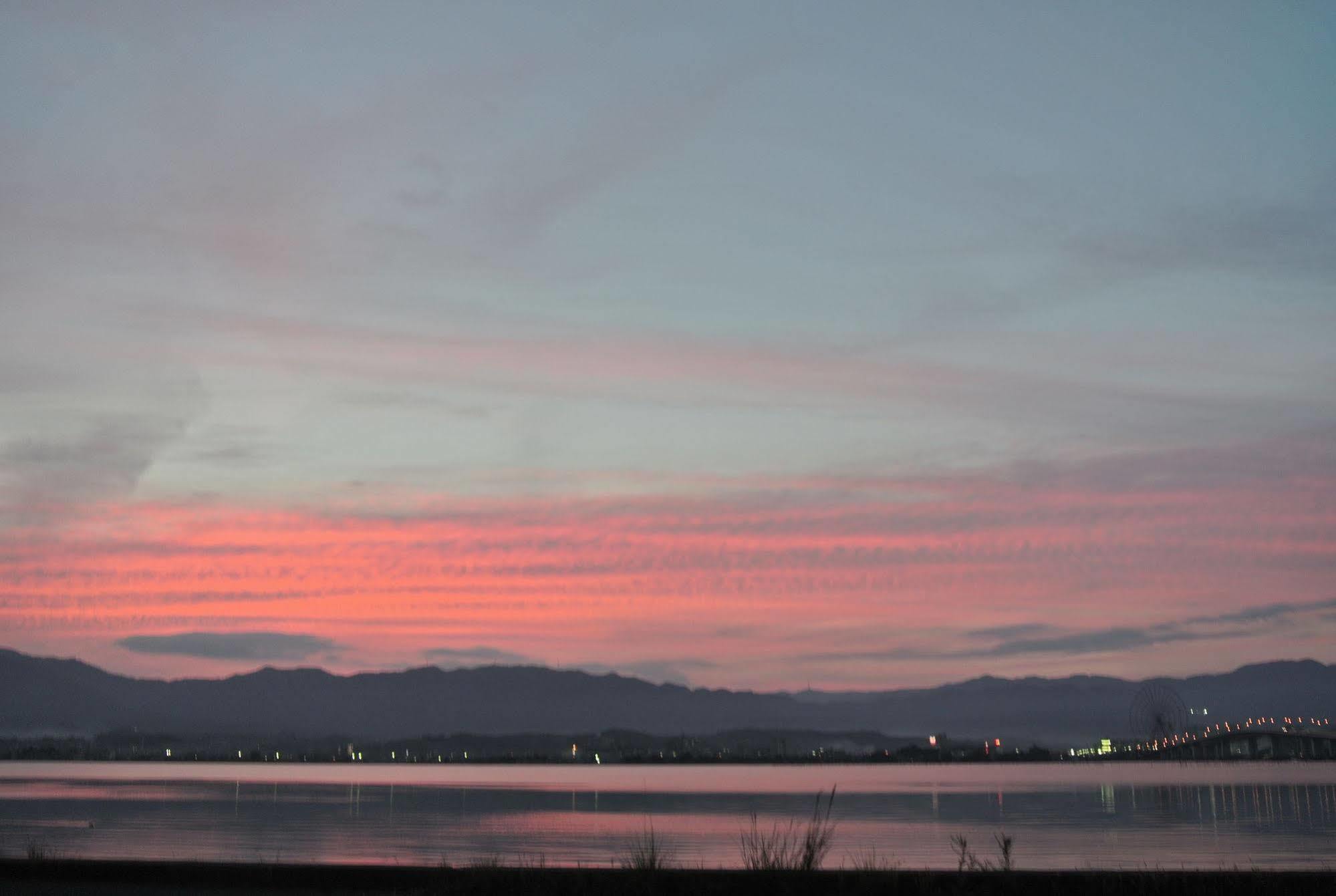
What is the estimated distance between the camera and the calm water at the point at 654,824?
97.9ft

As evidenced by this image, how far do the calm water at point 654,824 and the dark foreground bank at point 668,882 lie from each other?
5.81 meters

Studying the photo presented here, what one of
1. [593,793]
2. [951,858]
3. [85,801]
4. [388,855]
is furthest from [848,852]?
[593,793]

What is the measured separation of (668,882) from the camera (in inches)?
541

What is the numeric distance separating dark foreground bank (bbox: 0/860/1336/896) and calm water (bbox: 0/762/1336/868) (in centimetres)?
581

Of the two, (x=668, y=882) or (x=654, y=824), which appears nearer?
(x=668, y=882)

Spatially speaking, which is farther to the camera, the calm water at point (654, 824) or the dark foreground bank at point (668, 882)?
the calm water at point (654, 824)

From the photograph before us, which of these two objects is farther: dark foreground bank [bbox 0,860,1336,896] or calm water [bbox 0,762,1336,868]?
calm water [bbox 0,762,1336,868]

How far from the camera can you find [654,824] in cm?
4641

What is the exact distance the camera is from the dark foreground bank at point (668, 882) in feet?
43.7

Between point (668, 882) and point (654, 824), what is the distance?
111 ft

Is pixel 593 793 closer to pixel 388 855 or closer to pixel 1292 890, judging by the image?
pixel 388 855

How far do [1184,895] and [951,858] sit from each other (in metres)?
16.0

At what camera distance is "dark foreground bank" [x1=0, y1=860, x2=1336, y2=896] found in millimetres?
13312

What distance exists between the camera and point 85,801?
6638 cm
